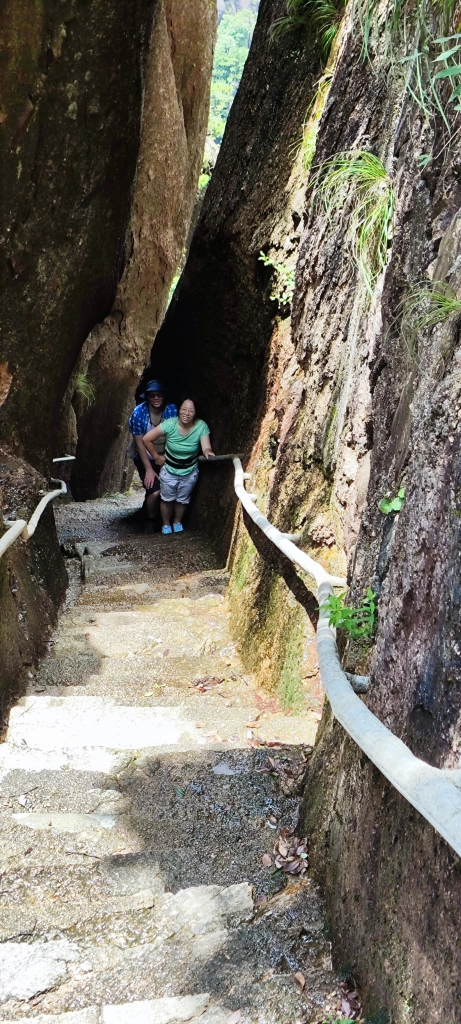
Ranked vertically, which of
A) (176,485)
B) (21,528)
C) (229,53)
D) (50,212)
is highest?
(229,53)

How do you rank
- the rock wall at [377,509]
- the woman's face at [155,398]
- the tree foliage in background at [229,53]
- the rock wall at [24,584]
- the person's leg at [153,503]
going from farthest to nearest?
the tree foliage in background at [229,53] < the person's leg at [153,503] < the woman's face at [155,398] < the rock wall at [24,584] < the rock wall at [377,509]

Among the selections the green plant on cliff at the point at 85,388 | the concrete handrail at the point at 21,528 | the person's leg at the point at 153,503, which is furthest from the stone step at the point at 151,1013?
the green plant on cliff at the point at 85,388

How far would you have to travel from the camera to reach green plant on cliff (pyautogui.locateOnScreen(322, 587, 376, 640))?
213cm

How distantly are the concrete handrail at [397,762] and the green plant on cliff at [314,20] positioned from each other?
4.87m

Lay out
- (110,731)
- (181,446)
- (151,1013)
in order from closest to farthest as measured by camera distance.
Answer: (151,1013) < (110,731) < (181,446)

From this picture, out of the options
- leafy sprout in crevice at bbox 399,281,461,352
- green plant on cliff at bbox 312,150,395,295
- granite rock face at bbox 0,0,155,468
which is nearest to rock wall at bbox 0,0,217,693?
granite rock face at bbox 0,0,155,468

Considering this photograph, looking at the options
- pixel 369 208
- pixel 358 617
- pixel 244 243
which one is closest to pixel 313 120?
pixel 244 243

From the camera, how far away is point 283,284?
554 centimetres

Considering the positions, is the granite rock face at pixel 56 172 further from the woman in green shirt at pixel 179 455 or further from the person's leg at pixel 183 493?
the person's leg at pixel 183 493

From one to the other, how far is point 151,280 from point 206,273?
4741 mm

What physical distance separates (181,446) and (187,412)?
44cm

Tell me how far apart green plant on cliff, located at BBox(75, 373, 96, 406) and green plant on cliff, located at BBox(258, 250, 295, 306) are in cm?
730

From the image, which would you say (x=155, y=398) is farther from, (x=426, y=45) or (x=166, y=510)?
(x=426, y=45)

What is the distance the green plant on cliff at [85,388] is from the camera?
1262cm
